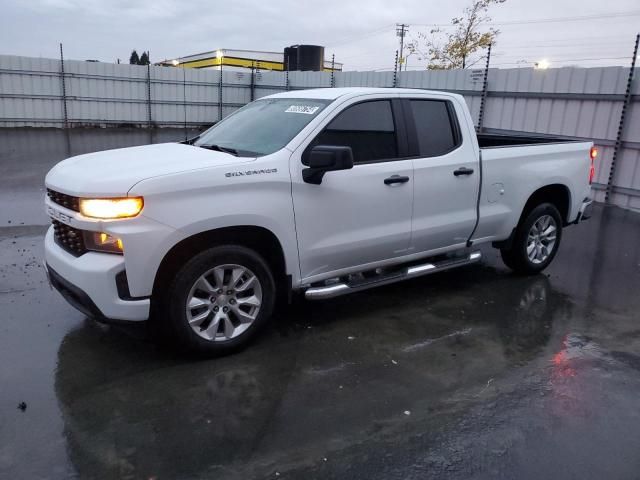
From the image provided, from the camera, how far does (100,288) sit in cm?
364

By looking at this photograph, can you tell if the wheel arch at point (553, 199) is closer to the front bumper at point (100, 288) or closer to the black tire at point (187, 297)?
the black tire at point (187, 297)

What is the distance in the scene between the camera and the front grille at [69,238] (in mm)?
3828

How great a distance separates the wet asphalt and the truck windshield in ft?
5.03

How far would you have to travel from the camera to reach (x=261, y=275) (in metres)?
4.18

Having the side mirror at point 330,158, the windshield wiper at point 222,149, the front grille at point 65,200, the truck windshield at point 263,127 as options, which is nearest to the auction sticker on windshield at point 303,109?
the truck windshield at point 263,127

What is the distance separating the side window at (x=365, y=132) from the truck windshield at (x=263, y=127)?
0.20 m

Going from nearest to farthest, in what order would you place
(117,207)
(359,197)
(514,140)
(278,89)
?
(117,207) → (359,197) → (514,140) → (278,89)

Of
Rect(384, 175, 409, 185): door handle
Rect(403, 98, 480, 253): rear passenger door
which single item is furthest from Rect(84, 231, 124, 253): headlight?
Rect(403, 98, 480, 253): rear passenger door

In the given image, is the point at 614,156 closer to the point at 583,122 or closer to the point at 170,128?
the point at 583,122

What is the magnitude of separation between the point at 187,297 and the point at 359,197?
1594mm

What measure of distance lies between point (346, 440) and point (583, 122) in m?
9.53

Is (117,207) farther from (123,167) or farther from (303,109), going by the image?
(303,109)

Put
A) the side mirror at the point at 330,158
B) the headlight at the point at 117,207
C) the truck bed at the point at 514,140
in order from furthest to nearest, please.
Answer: the truck bed at the point at 514,140
the side mirror at the point at 330,158
the headlight at the point at 117,207

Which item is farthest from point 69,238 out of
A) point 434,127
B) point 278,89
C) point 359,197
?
point 278,89
